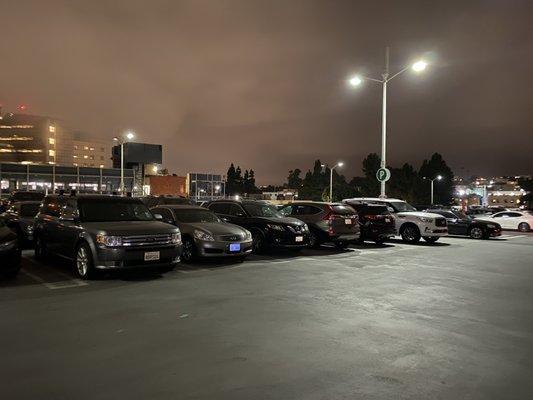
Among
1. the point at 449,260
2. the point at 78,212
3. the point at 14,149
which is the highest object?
the point at 14,149

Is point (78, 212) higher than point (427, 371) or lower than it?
higher

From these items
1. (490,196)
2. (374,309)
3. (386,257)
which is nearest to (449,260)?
(386,257)

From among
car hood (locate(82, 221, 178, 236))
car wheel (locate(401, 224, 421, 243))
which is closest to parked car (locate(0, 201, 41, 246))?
car hood (locate(82, 221, 178, 236))

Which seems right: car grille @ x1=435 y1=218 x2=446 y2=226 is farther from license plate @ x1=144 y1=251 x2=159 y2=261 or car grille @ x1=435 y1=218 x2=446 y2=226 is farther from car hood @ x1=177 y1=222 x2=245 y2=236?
license plate @ x1=144 y1=251 x2=159 y2=261

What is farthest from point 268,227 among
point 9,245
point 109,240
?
point 9,245

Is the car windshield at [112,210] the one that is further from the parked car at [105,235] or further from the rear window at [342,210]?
the rear window at [342,210]

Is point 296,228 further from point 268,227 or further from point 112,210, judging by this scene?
point 112,210

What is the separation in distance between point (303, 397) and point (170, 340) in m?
2.14

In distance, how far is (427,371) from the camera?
4.75 metres

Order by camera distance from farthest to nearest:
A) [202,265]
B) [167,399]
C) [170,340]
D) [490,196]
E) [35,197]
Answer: [490,196], [35,197], [202,265], [170,340], [167,399]

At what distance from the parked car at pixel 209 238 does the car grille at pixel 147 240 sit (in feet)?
6.07

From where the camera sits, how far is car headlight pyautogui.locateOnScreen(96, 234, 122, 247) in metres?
9.20

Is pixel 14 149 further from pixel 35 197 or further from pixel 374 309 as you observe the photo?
pixel 374 309

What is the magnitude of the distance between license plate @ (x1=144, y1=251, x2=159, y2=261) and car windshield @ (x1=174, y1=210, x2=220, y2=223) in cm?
321
